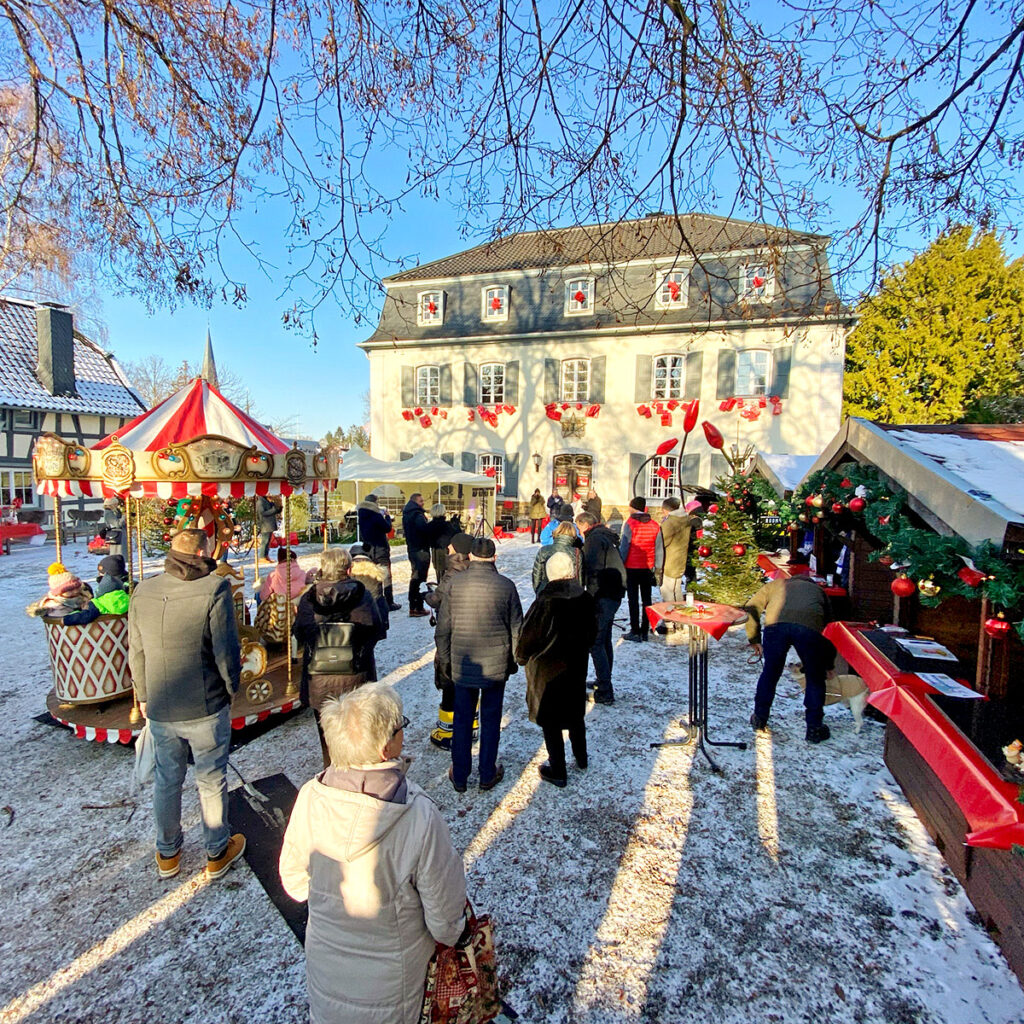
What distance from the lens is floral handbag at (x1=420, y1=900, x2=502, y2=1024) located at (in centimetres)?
168

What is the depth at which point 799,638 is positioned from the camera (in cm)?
447

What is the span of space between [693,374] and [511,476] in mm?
7454

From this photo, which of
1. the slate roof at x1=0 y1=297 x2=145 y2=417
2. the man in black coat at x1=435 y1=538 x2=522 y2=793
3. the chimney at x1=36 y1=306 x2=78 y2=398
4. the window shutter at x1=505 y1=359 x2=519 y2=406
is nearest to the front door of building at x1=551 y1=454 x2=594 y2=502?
the window shutter at x1=505 y1=359 x2=519 y2=406

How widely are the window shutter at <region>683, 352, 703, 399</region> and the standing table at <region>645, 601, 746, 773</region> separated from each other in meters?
15.8

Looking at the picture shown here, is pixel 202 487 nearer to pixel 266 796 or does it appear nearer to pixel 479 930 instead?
pixel 266 796

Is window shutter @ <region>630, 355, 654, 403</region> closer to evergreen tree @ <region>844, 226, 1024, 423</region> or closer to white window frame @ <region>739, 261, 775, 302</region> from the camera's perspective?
evergreen tree @ <region>844, 226, 1024, 423</region>

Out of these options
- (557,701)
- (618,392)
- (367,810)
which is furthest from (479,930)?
(618,392)

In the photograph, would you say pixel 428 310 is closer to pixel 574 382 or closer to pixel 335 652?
pixel 574 382

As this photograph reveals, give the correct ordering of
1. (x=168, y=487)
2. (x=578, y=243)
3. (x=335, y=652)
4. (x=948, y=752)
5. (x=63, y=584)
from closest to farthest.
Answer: (x=948, y=752) < (x=335, y=652) < (x=63, y=584) < (x=168, y=487) < (x=578, y=243)

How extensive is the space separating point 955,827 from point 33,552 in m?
18.6

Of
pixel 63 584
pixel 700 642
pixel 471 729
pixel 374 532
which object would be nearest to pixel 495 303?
pixel 374 532

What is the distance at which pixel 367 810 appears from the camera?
157cm

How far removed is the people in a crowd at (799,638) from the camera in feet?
14.7

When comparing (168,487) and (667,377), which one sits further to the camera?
(667,377)
